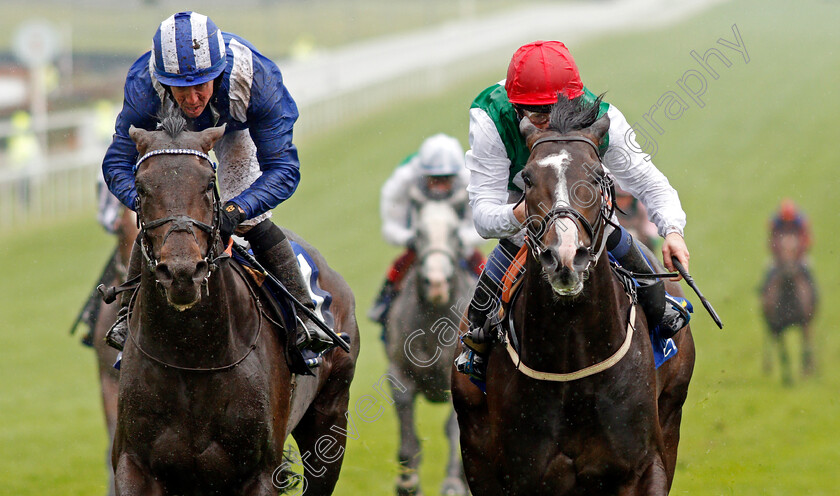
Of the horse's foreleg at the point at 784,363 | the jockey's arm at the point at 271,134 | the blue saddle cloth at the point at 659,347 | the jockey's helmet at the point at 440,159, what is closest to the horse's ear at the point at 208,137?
the jockey's arm at the point at 271,134

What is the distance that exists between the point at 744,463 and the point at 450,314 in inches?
114


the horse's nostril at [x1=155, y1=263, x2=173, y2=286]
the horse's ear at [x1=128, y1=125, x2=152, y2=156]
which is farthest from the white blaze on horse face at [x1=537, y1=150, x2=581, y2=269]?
the horse's ear at [x1=128, y1=125, x2=152, y2=156]

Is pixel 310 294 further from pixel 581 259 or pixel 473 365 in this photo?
pixel 581 259

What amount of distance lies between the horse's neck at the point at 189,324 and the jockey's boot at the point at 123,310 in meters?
0.25

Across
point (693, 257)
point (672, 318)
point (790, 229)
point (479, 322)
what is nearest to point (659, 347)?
point (672, 318)

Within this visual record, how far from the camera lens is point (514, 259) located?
4859 millimetres

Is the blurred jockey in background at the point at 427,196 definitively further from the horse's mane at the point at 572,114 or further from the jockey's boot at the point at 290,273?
the horse's mane at the point at 572,114

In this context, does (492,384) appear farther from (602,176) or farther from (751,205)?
(751,205)

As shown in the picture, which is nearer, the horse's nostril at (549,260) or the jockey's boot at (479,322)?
the horse's nostril at (549,260)

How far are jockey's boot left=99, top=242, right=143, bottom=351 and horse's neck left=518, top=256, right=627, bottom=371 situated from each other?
1.57 meters

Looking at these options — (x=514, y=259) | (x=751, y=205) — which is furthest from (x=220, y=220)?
(x=751, y=205)

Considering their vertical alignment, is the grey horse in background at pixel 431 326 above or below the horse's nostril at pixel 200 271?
below

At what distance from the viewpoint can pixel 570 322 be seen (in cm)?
438

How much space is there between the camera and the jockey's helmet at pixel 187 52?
435 cm
